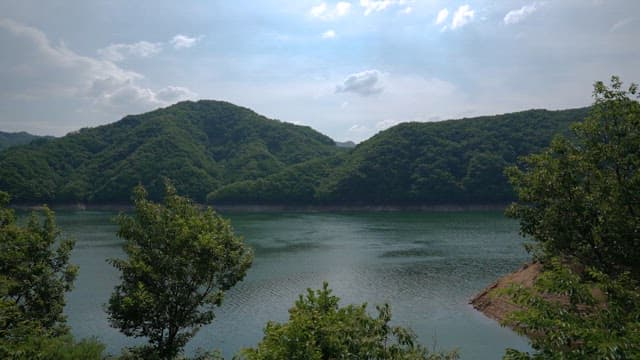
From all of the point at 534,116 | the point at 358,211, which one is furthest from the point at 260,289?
the point at 534,116

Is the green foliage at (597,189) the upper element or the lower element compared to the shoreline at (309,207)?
upper

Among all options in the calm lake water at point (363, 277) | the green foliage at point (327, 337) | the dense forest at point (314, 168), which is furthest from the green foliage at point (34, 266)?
the dense forest at point (314, 168)

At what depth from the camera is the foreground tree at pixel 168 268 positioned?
1705cm

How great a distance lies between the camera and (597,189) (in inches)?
647

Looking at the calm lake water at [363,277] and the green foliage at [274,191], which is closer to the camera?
the calm lake water at [363,277]

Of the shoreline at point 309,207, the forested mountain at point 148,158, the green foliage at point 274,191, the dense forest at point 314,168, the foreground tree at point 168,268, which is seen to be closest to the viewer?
the foreground tree at point 168,268

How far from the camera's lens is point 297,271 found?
49688mm

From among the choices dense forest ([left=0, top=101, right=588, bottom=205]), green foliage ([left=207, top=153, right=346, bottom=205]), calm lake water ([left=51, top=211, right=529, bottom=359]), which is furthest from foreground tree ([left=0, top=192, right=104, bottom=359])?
green foliage ([left=207, top=153, right=346, bottom=205])

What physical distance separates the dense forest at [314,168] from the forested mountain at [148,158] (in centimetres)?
37

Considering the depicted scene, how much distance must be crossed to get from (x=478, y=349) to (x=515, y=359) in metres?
21.5

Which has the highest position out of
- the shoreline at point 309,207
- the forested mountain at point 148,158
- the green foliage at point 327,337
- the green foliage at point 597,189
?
the forested mountain at point 148,158

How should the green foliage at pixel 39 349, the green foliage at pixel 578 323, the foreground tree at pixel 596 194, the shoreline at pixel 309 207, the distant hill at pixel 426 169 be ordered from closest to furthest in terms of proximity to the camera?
the green foliage at pixel 578 323 → the green foliage at pixel 39 349 → the foreground tree at pixel 596 194 → the shoreline at pixel 309 207 → the distant hill at pixel 426 169

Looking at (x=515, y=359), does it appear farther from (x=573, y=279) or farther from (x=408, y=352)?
(x=408, y=352)

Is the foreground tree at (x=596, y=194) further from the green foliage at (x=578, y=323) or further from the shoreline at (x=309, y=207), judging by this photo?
the shoreline at (x=309, y=207)
